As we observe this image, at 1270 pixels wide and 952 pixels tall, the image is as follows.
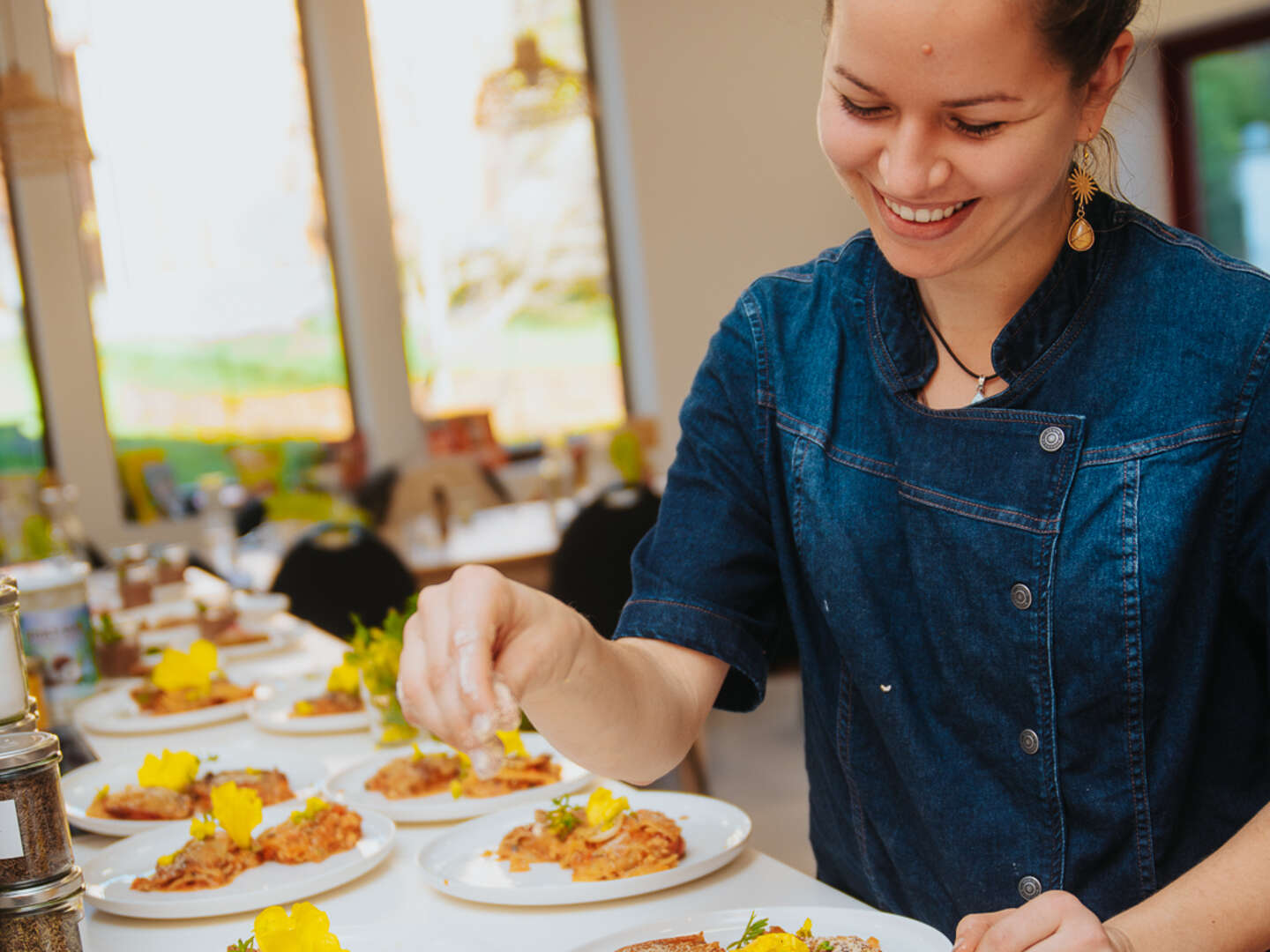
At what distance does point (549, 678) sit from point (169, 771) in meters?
0.64

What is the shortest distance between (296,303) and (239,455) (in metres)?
1.29

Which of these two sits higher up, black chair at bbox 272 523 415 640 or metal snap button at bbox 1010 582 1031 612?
metal snap button at bbox 1010 582 1031 612

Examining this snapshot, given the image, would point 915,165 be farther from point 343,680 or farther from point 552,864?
point 343,680

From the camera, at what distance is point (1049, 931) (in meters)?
0.82

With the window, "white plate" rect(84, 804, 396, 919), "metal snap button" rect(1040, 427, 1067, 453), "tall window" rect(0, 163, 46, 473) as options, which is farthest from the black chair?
the window

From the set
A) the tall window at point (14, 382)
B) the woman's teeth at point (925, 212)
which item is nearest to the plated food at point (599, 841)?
the woman's teeth at point (925, 212)

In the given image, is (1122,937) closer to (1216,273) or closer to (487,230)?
(1216,273)

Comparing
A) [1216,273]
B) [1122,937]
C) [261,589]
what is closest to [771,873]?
[1122,937]

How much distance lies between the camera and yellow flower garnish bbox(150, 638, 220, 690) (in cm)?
182

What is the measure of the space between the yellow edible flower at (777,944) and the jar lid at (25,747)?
520 mm

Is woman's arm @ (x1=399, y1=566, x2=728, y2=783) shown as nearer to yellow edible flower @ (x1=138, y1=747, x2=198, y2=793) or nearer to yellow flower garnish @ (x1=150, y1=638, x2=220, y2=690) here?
yellow edible flower @ (x1=138, y1=747, x2=198, y2=793)

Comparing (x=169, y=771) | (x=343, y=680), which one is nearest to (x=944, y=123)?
(x=169, y=771)

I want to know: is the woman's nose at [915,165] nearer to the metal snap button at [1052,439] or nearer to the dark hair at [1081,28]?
the dark hair at [1081,28]

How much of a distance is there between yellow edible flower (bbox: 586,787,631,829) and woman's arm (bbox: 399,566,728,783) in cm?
4
